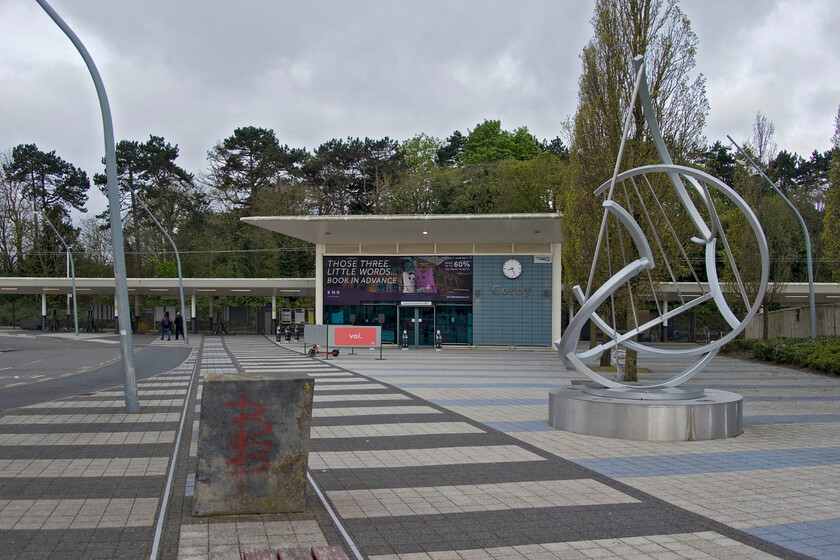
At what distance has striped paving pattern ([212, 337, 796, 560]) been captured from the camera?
216 inches

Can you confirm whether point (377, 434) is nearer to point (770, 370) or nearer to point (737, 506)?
point (737, 506)

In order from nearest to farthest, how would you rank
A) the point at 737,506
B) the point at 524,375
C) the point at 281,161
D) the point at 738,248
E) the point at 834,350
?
the point at 737,506, the point at 524,375, the point at 834,350, the point at 738,248, the point at 281,161

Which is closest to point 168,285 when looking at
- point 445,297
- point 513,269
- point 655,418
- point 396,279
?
point 396,279

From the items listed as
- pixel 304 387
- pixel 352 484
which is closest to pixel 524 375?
pixel 352 484

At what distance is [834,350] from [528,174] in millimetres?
31110

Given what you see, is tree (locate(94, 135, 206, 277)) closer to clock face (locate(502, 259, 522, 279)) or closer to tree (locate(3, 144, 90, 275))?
tree (locate(3, 144, 90, 275))

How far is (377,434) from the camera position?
10648mm

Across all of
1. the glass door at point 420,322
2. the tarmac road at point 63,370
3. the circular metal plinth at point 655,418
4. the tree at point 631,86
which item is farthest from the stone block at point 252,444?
the glass door at point 420,322

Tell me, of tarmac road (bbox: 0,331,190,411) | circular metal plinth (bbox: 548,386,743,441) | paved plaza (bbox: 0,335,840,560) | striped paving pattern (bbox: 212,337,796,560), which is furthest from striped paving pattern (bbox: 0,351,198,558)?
circular metal plinth (bbox: 548,386,743,441)

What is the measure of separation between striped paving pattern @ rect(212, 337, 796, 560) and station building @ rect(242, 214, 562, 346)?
2354cm

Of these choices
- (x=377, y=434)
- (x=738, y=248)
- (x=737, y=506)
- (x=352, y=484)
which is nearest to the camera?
(x=737, y=506)

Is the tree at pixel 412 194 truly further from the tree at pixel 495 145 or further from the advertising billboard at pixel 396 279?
the advertising billboard at pixel 396 279

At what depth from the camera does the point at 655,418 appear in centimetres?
1030

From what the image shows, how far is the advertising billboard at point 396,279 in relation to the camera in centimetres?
3656
